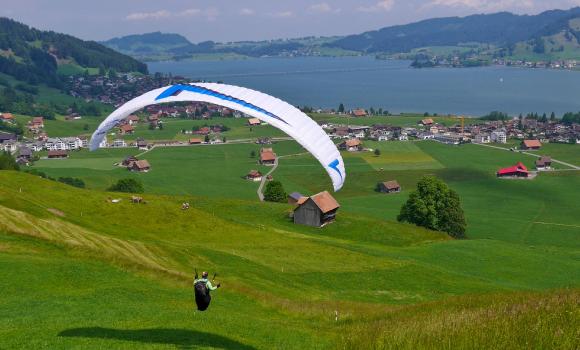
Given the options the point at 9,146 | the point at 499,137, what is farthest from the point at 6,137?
the point at 499,137

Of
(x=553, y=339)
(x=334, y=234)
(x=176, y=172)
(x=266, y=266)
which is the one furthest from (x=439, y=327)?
(x=176, y=172)

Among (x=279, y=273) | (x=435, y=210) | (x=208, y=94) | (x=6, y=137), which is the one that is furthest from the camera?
(x=6, y=137)

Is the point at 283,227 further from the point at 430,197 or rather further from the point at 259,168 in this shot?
the point at 259,168

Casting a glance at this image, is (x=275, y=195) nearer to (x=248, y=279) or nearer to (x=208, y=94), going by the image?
(x=248, y=279)

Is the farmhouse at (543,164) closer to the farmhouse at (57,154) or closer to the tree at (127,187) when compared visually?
the tree at (127,187)

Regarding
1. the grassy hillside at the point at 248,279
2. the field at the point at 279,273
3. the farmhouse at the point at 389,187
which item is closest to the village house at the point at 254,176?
the field at the point at 279,273

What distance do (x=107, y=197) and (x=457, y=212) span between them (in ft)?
126

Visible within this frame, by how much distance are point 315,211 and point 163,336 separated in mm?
51958

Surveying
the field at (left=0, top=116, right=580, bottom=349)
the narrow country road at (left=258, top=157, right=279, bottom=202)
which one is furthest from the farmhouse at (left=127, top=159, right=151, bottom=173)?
the narrow country road at (left=258, top=157, right=279, bottom=202)

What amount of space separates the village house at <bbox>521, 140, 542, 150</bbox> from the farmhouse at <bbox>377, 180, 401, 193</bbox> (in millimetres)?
68378

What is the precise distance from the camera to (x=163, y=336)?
18609 millimetres

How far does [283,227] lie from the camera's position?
68.4 meters

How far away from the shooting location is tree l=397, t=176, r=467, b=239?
75.1m

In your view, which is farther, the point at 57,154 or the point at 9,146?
the point at 9,146
